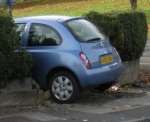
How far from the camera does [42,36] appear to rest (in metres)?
12.3

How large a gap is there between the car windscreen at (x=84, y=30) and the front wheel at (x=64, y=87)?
760mm

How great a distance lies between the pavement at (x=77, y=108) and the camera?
10633 mm

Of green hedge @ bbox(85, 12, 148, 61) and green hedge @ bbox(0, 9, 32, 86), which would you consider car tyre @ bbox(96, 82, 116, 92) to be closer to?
green hedge @ bbox(85, 12, 148, 61)

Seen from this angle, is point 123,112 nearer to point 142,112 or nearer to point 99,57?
point 142,112

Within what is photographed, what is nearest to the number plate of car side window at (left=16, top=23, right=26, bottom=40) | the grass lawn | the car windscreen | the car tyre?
the car windscreen

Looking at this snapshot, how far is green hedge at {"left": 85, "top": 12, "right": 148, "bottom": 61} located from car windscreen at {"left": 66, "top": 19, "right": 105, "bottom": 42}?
1.04 meters

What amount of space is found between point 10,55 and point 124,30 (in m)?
3.49

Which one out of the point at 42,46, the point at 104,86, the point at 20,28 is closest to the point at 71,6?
the point at 104,86

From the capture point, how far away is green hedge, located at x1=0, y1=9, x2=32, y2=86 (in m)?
11.3

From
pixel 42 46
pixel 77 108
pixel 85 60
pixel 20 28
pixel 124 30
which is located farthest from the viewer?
pixel 124 30

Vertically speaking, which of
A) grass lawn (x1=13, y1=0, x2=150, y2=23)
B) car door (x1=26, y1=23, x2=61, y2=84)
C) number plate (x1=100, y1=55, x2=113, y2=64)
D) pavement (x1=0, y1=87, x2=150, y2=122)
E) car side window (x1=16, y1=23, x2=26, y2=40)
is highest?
grass lawn (x1=13, y1=0, x2=150, y2=23)

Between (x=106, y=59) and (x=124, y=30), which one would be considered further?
(x=124, y=30)

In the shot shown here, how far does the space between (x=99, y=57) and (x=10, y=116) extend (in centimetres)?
228

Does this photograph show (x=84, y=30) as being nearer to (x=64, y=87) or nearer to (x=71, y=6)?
(x=64, y=87)
